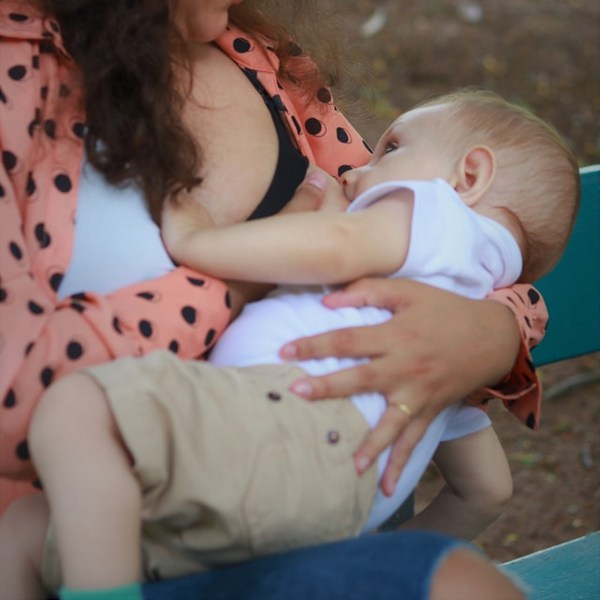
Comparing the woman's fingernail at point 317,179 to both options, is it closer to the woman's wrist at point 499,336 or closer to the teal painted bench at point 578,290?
the woman's wrist at point 499,336

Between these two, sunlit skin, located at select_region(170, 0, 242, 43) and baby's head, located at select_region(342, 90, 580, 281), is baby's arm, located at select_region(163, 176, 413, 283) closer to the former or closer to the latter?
baby's head, located at select_region(342, 90, 580, 281)

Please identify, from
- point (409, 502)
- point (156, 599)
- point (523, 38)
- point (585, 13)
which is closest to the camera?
point (156, 599)

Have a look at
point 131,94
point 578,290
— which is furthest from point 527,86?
point 131,94

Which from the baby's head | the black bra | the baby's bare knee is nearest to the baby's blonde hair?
the baby's head

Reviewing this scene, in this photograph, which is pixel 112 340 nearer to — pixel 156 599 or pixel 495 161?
pixel 156 599

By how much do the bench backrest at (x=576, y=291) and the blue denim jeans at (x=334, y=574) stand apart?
1.22 m

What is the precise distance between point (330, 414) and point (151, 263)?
38cm

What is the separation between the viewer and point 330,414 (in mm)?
1739

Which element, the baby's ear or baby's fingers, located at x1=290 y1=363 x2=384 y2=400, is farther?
the baby's ear

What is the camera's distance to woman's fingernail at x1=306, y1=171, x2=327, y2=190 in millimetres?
2121

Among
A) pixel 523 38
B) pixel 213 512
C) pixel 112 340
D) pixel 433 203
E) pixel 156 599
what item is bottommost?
pixel 523 38

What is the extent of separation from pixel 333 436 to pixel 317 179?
0.58 metres

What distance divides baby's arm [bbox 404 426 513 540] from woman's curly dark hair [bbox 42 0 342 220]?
70 centimetres

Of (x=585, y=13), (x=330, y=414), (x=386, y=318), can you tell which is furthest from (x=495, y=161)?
(x=585, y=13)
